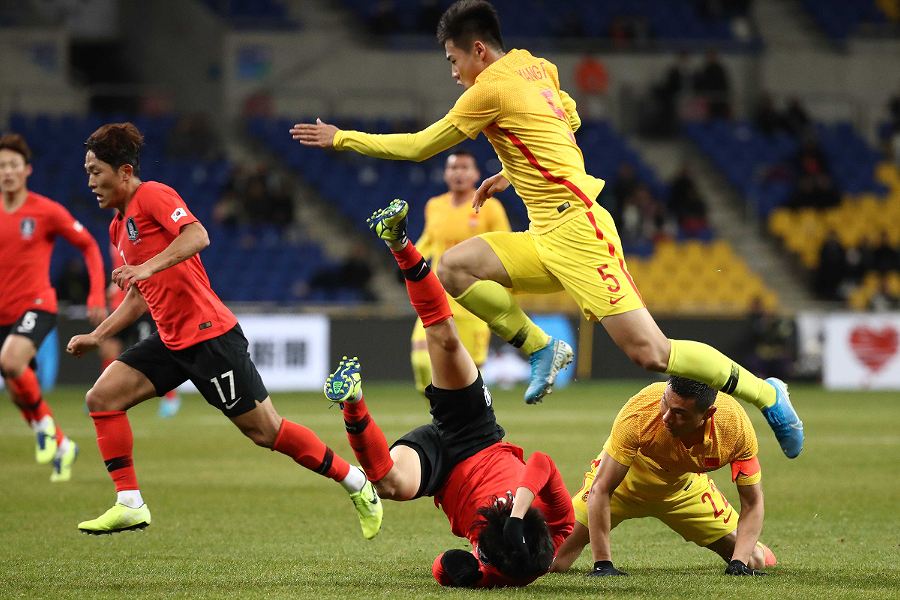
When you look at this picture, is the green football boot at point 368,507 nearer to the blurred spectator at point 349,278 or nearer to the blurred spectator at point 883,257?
the blurred spectator at point 349,278

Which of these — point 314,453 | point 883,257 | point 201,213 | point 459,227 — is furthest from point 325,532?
point 883,257

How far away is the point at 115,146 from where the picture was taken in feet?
25.1

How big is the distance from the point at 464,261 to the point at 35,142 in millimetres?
19683

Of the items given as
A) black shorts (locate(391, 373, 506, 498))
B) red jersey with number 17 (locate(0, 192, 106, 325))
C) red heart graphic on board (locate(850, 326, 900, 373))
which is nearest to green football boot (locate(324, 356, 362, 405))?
black shorts (locate(391, 373, 506, 498))

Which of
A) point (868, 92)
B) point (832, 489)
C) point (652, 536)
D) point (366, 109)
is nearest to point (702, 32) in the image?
point (868, 92)

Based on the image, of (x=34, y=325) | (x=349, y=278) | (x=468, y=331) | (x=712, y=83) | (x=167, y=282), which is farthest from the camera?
(x=712, y=83)

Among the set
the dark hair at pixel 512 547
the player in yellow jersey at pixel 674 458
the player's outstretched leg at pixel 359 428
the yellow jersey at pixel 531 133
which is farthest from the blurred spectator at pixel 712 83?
the dark hair at pixel 512 547

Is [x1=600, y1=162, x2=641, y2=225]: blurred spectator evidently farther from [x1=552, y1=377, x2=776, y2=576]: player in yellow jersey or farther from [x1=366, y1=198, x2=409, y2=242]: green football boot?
[x1=366, y1=198, x2=409, y2=242]: green football boot

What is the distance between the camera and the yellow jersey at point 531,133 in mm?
7344

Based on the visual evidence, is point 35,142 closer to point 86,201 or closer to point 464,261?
point 86,201

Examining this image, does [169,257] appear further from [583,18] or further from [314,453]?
[583,18]

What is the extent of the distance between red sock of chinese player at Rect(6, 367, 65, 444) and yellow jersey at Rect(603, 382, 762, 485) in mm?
5686

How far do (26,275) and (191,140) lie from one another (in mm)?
15632

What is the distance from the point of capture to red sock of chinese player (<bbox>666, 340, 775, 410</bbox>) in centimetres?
718
